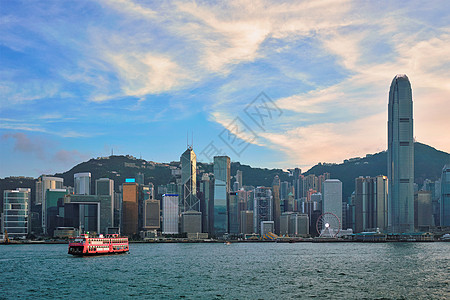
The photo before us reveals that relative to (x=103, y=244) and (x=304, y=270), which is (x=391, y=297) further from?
(x=103, y=244)

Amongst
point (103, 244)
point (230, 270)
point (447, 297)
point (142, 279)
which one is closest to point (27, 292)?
point (142, 279)

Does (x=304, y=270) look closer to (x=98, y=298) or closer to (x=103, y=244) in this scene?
(x=98, y=298)

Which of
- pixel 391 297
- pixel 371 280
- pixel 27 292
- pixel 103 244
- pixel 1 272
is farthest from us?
pixel 103 244

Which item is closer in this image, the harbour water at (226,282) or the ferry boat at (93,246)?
the harbour water at (226,282)

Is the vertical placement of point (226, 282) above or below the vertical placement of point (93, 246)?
above

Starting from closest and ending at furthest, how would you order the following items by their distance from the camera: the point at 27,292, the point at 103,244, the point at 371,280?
the point at 27,292 → the point at 371,280 → the point at 103,244

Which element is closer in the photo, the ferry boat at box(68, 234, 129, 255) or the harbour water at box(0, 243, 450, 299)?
the harbour water at box(0, 243, 450, 299)

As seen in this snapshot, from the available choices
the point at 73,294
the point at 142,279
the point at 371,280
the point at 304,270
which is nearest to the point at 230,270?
the point at 304,270

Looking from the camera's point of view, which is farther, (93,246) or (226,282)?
(93,246)

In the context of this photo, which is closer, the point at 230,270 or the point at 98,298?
the point at 98,298
